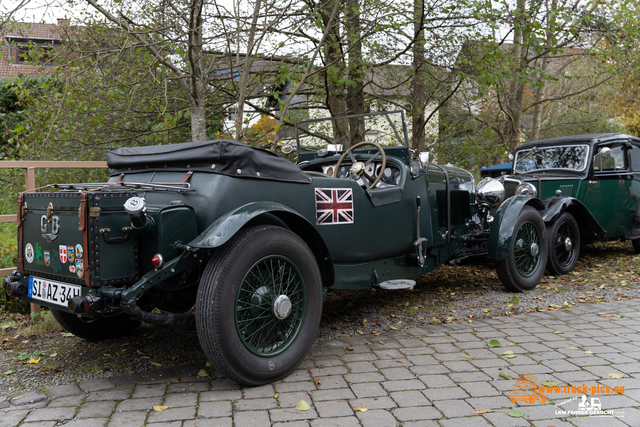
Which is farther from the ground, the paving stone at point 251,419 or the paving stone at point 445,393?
the paving stone at point 251,419

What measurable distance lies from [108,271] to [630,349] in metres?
3.62

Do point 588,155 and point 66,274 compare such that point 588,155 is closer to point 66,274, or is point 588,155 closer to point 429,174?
point 429,174

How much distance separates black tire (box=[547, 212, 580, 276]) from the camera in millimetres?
6168

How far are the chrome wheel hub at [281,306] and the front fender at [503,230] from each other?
2.84 m

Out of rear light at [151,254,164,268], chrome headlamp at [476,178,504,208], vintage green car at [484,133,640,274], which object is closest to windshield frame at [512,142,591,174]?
vintage green car at [484,133,640,274]

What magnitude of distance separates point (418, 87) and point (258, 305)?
22.2 ft

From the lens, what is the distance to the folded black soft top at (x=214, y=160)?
3.22 metres

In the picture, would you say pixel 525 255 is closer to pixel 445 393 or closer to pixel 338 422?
pixel 445 393

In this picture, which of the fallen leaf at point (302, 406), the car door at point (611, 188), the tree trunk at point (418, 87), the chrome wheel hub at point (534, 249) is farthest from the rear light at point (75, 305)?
the car door at point (611, 188)

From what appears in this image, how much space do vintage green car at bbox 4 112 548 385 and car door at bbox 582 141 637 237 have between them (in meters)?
3.90

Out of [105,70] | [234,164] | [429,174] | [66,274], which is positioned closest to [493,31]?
[429,174]

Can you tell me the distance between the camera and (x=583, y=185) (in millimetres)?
6867

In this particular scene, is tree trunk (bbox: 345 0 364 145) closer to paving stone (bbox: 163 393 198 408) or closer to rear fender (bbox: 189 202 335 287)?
rear fender (bbox: 189 202 335 287)

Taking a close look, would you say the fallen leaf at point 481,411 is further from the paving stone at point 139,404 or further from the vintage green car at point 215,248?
the paving stone at point 139,404
